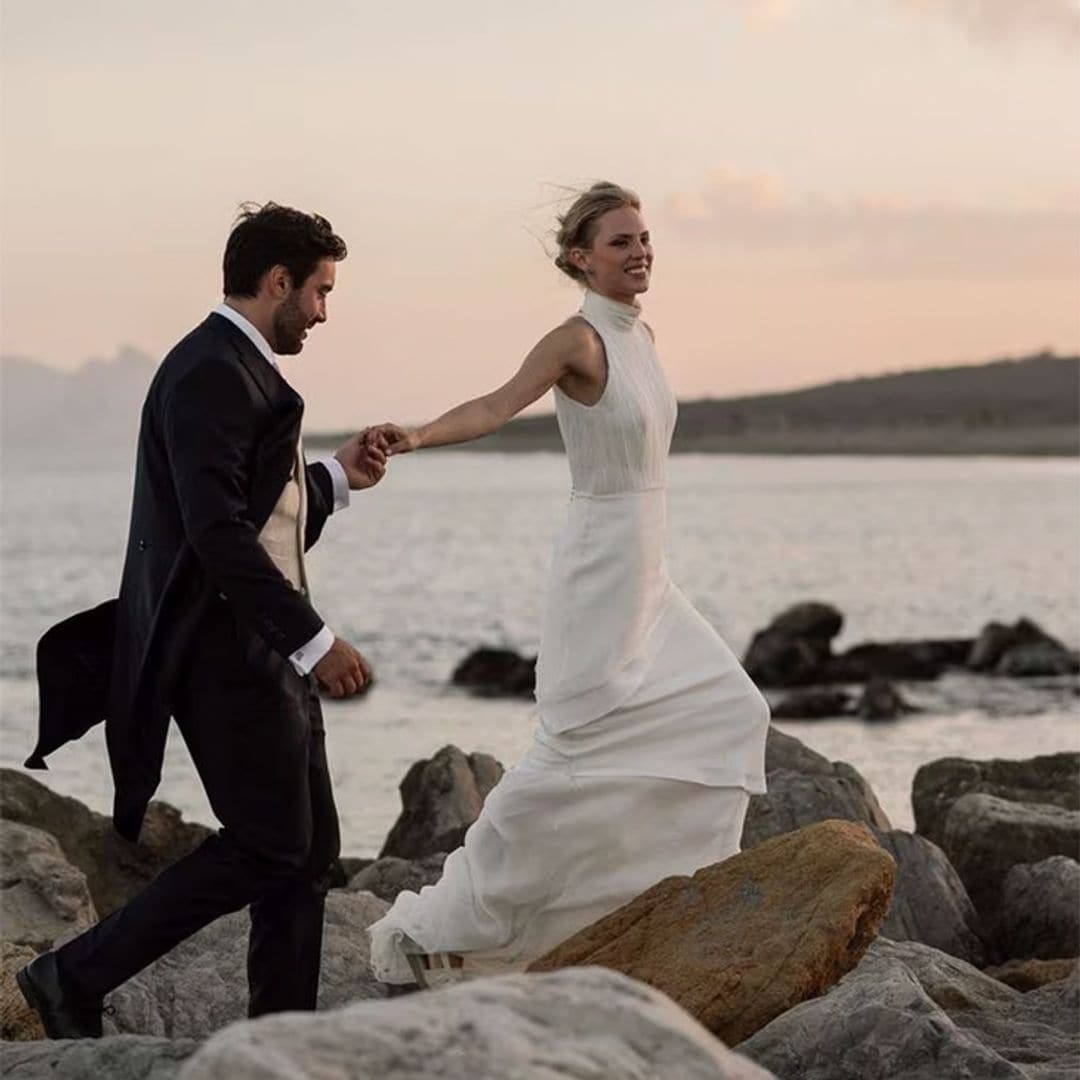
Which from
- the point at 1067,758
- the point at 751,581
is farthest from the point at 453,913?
the point at 751,581

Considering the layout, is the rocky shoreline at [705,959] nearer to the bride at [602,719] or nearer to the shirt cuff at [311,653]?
the bride at [602,719]

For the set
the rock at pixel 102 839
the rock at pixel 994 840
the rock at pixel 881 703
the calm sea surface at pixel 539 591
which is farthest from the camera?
the rock at pixel 881 703

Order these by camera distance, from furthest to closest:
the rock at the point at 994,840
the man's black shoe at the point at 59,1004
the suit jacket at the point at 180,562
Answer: the rock at the point at 994,840, the man's black shoe at the point at 59,1004, the suit jacket at the point at 180,562

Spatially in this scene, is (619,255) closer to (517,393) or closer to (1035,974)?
(517,393)

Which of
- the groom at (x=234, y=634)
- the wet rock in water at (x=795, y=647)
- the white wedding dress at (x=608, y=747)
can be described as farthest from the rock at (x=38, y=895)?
the wet rock in water at (x=795, y=647)

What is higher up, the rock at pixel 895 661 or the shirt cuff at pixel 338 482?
the shirt cuff at pixel 338 482

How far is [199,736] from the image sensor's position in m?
6.59

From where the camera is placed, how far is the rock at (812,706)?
22594 millimetres

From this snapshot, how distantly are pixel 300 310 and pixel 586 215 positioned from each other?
129 centimetres

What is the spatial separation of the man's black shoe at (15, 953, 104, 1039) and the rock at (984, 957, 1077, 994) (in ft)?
12.5

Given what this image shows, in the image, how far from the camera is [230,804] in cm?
652

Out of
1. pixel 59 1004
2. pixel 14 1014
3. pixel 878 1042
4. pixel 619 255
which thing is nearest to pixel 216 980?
pixel 14 1014

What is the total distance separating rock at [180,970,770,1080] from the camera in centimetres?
390

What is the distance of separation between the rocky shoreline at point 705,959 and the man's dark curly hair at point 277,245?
2.02 meters
